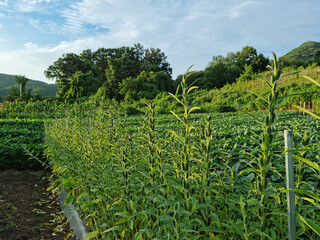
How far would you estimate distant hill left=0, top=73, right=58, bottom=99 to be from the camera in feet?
172

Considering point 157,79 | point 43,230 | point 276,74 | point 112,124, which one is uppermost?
point 157,79

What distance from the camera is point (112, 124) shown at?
9.30ft

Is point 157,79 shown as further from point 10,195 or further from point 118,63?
point 10,195

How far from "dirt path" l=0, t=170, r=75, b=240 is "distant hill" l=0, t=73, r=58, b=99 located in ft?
142

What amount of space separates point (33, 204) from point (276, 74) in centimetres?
433

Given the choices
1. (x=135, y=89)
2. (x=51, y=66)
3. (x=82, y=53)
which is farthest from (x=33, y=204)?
(x=82, y=53)

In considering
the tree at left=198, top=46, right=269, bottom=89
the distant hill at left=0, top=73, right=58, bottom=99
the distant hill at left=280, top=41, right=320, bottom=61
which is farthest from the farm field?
the distant hill at left=280, top=41, right=320, bottom=61

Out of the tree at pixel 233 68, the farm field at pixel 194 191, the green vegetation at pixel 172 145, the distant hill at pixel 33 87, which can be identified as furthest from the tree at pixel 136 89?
the distant hill at pixel 33 87

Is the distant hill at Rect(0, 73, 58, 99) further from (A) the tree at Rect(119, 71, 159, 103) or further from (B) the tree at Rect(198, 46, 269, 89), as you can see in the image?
(B) the tree at Rect(198, 46, 269, 89)

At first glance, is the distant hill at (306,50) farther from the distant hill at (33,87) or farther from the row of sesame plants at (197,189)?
the row of sesame plants at (197,189)

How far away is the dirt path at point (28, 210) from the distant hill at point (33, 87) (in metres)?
43.4

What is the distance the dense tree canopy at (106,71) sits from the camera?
28.4 m

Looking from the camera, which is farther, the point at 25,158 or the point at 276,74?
the point at 25,158

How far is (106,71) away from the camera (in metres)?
30.2
